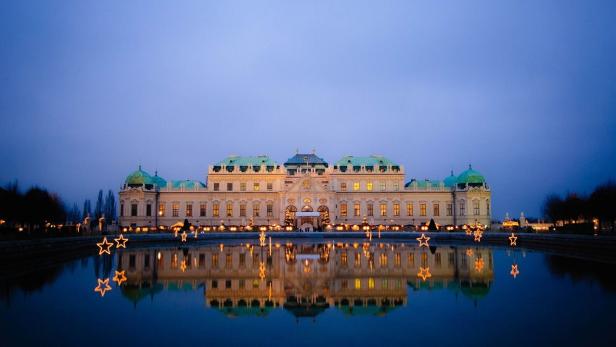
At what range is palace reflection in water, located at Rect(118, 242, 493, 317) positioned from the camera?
18938mm

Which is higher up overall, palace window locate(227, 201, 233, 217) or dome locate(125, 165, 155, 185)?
dome locate(125, 165, 155, 185)

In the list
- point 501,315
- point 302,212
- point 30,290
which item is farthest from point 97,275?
point 302,212

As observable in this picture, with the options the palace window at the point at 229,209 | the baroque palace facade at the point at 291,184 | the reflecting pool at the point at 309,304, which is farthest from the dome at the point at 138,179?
the reflecting pool at the point at 309,304

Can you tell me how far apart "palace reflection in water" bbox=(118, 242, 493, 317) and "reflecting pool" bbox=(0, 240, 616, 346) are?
0.23 ft

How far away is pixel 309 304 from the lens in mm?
18562

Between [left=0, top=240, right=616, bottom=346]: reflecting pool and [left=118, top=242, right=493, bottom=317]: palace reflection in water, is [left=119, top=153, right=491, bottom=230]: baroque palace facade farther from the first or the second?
[left=0, top=240, right=616, bottom=346]: reflecting pool

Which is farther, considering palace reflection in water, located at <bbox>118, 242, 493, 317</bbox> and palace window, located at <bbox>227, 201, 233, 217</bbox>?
palace window, located at <bbox>227, 201, 233, 217</bbox>

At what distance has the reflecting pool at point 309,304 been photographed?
14109 mm

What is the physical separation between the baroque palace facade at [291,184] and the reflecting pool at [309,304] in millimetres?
54329

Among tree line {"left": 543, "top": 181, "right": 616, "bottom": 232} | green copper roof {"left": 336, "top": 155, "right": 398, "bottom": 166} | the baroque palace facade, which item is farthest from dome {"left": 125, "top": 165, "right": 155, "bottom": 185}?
tree line {"left": 543, "top": 181, "right": 616, "bottom": 232}

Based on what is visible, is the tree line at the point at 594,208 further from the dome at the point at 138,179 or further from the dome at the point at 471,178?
the dome at the point at 138,179

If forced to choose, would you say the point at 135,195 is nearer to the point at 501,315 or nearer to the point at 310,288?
the point at 310,288

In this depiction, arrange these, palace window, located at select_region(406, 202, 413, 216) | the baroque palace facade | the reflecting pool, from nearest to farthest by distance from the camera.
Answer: the reflecting pool → the baroque palace facade → palace window, located at select_region(406, 202, 413, 216)

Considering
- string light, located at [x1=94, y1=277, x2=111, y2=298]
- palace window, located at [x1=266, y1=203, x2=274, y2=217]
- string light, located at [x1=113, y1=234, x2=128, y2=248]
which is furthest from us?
palace window, located at [x1=266, y1=203, x2=274, y2=217]
